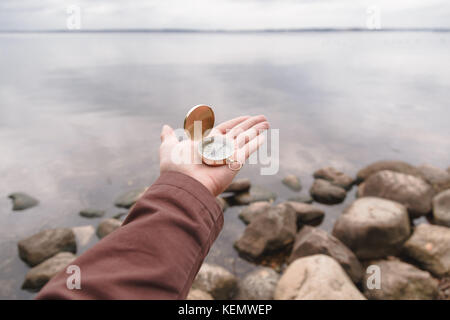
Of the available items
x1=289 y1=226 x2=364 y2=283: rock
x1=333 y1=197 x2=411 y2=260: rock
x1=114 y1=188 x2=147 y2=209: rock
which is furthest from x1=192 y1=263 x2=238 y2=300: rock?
x1=114 y1=188 x2=147 y2=209: rock

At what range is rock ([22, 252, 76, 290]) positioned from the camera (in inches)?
208

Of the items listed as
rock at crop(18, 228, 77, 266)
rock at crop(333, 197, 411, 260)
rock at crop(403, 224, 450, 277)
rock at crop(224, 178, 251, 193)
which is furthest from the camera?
rock at crop(224, 178, 251, 193)

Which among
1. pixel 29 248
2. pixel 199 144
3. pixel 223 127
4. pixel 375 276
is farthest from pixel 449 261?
pixel 29 248

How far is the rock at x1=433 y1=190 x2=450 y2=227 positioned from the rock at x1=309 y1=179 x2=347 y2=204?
2.12m

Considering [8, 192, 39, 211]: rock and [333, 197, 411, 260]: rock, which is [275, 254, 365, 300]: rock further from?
[8, 192, 39, 211]: rock

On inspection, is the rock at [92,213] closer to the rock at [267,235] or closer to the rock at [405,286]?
the rock at [267,235]

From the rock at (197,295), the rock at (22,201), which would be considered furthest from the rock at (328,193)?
the rock at (22,201)

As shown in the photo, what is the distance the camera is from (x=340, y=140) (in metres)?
14.2

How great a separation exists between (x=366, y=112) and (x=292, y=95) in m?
6.64

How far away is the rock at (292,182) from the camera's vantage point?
902 centimetres

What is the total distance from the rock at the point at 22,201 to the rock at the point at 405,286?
8.56 meters

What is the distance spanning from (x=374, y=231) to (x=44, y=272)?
604cm

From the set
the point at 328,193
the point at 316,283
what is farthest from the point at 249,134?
the point at 328,193
